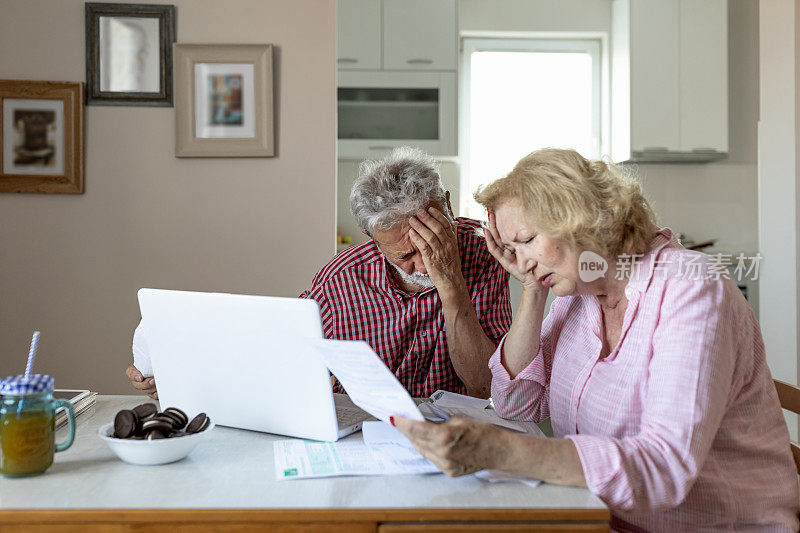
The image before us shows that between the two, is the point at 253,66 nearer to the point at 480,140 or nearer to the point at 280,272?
the point at 280,272

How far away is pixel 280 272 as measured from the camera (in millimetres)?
2912

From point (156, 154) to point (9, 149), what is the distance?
553 mm

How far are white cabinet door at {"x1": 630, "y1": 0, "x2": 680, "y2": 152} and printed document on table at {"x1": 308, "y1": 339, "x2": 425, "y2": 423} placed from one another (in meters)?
3.81

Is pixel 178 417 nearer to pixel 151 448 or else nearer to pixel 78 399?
pixel 151 448

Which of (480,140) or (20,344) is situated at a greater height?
(480,140)

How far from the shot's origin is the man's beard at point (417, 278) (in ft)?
6.53

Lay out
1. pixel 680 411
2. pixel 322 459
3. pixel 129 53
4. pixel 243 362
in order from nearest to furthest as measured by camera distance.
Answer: pixel 680 411, pixel 322 459, pixel 243 362, pixel 129 53

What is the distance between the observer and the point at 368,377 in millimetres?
1145

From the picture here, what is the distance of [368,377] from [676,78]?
4.09m

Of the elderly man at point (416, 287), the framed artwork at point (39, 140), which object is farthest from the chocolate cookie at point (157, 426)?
the framed artwork at point (39, 140)

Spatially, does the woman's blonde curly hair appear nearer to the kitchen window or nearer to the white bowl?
the white bowl

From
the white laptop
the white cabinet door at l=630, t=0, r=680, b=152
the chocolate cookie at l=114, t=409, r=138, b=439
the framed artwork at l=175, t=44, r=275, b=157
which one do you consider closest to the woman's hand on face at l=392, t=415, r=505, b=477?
the white laptop

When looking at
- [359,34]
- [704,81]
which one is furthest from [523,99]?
[359,34]

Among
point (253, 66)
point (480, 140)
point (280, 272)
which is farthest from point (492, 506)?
point (480, 140)
